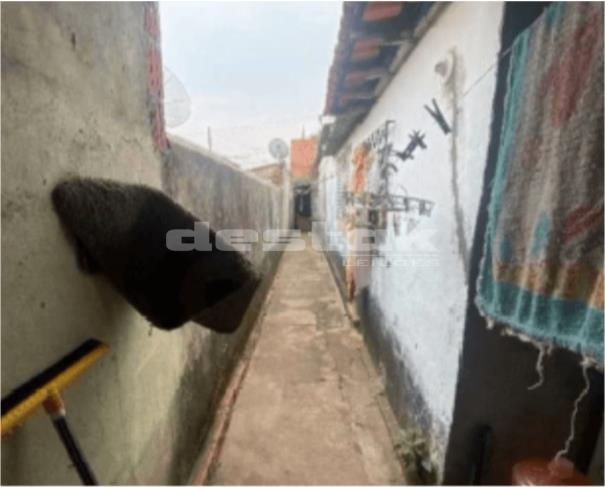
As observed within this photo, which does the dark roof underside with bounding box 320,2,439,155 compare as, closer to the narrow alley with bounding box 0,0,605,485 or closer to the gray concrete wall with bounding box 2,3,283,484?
the narrow alley with bounding box 0,0,605,485

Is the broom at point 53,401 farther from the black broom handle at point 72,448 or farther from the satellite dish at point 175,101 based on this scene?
the satellite dish at point 175,101

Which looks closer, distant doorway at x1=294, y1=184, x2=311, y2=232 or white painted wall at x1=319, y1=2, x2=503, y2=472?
white painted wall at x1=319, y1=2, x2=503, y2=472

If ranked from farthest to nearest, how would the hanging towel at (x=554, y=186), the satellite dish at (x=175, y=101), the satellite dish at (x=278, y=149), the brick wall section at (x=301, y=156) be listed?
the brick wall section at (x=301, y=156), the satellite dish at (x=278, y=149), the satellite dish at (x=175, y=101), the hanging towel at (x=554, y=186)

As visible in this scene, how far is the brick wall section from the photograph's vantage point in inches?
886

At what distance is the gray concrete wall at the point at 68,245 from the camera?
2.97ft

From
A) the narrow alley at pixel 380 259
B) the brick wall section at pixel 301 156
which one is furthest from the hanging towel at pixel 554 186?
the brick wall section at pixel 301 156

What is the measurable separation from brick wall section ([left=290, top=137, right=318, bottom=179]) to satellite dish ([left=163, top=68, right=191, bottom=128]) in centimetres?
2017

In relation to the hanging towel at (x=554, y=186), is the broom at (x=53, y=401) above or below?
below

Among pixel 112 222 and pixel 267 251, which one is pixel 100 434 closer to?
pixel 112 222

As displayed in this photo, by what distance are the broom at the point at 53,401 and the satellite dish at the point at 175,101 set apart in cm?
153

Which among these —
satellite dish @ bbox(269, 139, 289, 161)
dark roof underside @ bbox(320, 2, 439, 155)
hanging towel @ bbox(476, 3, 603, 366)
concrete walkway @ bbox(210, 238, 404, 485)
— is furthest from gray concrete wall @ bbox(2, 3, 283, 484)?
satellite dish @ bbox(269, 139, 289, 161)

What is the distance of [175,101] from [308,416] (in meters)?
2.80

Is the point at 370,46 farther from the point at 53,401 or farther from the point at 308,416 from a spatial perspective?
the point at 308,416

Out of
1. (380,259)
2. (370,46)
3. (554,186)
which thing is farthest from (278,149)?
(554,186)
